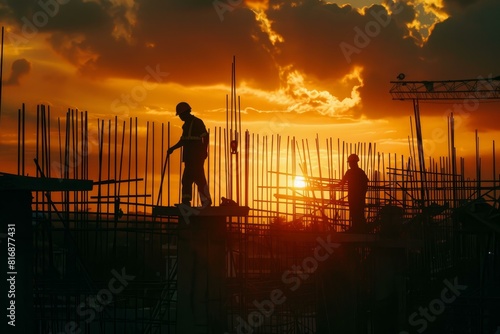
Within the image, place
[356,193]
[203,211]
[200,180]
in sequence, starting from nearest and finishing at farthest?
[203,211]
[200,180]
[356,193]

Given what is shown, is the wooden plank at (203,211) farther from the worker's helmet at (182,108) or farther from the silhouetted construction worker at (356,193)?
the silhouetted construction worker at (356,193)

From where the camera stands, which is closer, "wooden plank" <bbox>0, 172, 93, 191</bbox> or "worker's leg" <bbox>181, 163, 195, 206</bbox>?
"wooden plank" <bbox>0, 172, 93, 191</bbox>

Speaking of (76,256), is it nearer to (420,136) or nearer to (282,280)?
(282,280)

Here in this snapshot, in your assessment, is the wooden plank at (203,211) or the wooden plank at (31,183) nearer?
the wooden plank at (31,183)

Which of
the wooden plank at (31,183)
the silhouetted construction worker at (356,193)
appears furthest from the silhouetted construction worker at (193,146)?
the silhouetted construction worker at (356,193)

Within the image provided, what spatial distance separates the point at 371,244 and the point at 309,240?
6.42ft

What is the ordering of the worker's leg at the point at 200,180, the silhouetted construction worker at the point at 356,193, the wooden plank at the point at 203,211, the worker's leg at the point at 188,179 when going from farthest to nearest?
the silhouetted construction worker at the point at 356,193 < the worker's leg at the point at 200,180 < the worker's leg at the point at 188,179 < the wooden plank at the point at 203,211

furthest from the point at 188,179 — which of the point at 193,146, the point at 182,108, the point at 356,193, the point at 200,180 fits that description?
the point at 356,193

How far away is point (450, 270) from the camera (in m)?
26.8

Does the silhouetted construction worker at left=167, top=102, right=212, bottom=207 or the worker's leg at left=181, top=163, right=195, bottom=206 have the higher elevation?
the silhouetted construction worker at left=167, top=102, right=212, bottom=207

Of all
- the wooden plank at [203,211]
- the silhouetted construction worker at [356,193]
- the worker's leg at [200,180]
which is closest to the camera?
the wooden plank at [203,211]

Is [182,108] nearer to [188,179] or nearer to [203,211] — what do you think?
[188,179]

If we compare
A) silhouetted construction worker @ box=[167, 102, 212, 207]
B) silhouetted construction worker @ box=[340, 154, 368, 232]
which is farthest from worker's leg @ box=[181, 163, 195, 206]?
silhouetted construction worker @ box=[340, 154, 368, 232]

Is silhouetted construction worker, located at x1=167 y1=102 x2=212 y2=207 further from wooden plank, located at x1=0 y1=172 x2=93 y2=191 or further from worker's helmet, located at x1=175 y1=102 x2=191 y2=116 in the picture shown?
wooden plank, located at x1=0 y1=172 x2=93 y2=191
